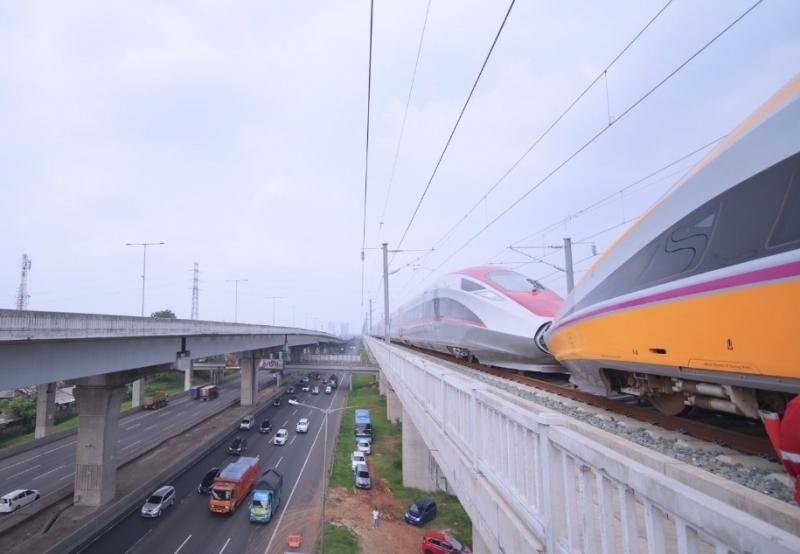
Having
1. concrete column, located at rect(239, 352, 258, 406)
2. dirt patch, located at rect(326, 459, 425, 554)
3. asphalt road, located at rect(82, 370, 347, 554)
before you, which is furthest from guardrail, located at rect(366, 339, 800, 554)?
concrete column, located at rect(239, 352, 258, 406)

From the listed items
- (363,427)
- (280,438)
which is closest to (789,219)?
(280,438)

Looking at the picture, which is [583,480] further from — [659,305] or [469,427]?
[659,305]

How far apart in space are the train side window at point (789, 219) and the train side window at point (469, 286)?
31.2ft

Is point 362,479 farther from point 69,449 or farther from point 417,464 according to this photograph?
point 69,449

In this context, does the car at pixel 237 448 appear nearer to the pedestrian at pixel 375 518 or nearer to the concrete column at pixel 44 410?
the pedestrian at pixel 375 518

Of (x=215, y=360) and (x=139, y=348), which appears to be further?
(x=215, y=360)

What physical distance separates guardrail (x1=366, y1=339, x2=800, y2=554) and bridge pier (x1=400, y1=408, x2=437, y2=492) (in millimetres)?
19235

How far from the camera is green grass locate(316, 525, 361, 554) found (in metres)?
16.6

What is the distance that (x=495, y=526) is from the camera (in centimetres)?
419

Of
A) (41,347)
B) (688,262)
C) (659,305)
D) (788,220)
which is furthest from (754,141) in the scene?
(41,347)

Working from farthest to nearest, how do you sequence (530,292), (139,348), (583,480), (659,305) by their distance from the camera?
(139,348) < (530,292) < (659,305) < (583,480)

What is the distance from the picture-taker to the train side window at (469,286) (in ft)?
45.3

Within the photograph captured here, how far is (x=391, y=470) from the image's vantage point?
88.2 feet

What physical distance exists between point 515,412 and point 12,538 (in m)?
21.2
